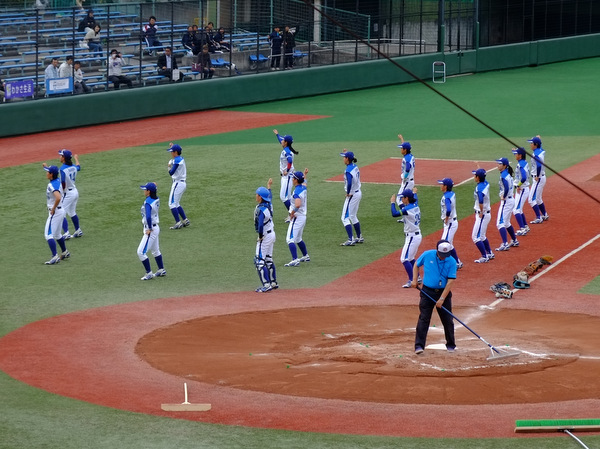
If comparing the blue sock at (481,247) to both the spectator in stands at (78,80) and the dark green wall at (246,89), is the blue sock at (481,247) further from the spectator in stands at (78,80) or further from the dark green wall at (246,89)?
the spectator in stands at (78,80)

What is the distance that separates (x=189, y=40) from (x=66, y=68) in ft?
18.7

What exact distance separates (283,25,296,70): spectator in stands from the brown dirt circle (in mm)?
25149

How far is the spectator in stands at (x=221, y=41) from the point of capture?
3950 centimetres

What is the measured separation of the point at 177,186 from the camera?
23266mm

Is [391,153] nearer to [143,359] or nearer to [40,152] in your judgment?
[40,152]

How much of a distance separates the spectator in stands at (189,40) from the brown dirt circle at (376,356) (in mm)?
23205

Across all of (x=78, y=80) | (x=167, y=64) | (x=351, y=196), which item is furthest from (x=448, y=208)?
(x=167, y=64)

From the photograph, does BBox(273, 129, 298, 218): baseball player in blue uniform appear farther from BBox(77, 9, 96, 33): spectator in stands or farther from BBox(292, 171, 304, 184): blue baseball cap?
BBox(77, 9, 96, 33): spectator in stands

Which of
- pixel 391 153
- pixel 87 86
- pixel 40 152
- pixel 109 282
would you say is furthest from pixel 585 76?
pixel 109 282

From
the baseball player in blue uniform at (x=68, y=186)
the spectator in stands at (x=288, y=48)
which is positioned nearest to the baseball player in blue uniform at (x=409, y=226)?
the baseball player in blue uniform at (x=68, y=186)

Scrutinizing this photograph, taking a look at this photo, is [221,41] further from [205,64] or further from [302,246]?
[302,246]

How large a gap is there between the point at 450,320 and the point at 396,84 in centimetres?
3114

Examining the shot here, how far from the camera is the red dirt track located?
12172 mm

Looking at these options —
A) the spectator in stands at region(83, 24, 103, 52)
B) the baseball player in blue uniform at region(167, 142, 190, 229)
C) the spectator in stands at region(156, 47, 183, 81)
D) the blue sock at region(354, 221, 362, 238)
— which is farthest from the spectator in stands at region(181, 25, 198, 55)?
the blue sock at region(354, 221, 362, 238)
